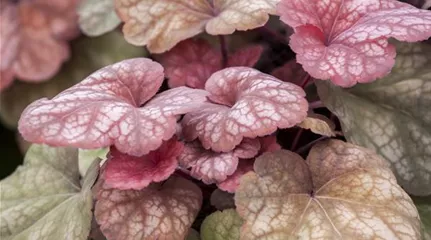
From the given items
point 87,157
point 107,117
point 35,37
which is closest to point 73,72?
point 35,37

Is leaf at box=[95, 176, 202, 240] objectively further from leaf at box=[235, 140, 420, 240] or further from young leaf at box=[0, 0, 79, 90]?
young leaf at box=[0, 0, 79, 90]

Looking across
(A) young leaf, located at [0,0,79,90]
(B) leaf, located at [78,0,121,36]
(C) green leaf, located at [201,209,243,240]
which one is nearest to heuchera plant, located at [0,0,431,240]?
(C) green leaf, located at [201,209,243,240]

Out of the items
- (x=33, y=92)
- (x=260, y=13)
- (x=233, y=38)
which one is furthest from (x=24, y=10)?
(x=260, y=13)

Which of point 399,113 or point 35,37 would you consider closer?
point 399,113

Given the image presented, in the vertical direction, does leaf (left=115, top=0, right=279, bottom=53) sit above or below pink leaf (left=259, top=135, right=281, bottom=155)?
above

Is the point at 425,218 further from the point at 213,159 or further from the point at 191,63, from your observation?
the point at 191,63
